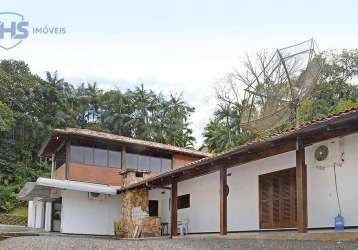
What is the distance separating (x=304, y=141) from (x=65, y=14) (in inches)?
295

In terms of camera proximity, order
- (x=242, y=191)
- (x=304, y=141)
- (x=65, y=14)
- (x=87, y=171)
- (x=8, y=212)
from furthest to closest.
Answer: (x=8, y=212), (x=87, y=171), (x=242, y=191), (x=65, y=14), (x=304, y=141)

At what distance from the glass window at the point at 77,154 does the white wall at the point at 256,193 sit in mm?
6064

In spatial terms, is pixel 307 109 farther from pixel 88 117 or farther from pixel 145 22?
pixel 88 117

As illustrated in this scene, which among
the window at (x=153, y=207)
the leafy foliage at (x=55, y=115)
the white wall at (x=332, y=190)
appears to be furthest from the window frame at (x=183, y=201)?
A: the leafy foliage at (x=55, y=115)

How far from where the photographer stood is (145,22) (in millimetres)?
13773

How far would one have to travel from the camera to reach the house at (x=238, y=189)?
1034 centimetres

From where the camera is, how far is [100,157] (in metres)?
22.9

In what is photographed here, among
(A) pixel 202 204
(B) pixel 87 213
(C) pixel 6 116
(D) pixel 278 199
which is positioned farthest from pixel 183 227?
(C) pixel 6 116

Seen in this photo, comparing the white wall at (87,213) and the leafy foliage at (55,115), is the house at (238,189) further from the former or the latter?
the leafy foliage at (55,115)

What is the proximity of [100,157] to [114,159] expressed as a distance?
2.52 feet

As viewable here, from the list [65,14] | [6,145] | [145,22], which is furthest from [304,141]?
[6,145]

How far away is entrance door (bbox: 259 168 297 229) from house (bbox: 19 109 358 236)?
26 mm

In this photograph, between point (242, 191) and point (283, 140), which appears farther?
point (242, 191)

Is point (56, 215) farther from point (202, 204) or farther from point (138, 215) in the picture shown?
point (202, 204)
